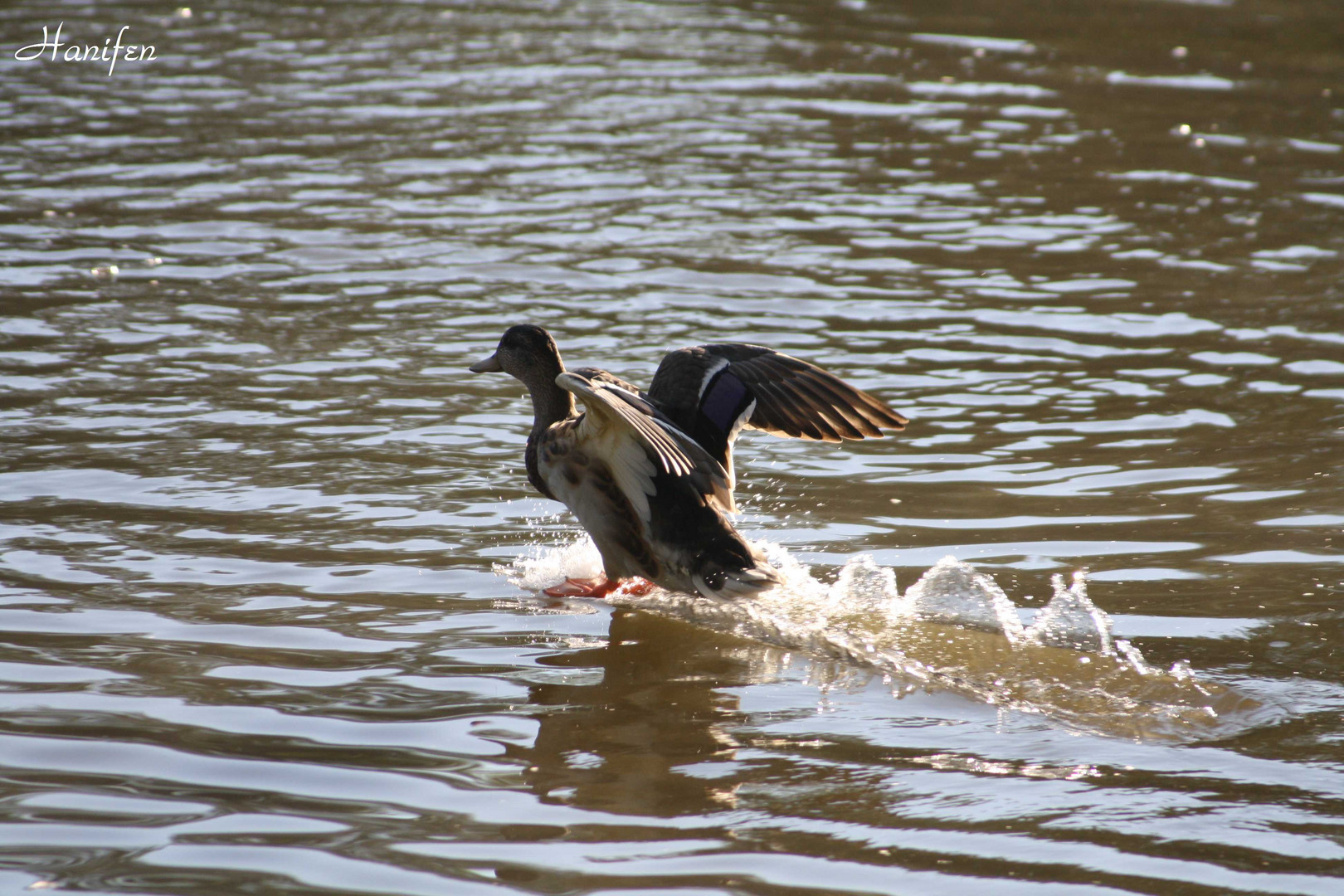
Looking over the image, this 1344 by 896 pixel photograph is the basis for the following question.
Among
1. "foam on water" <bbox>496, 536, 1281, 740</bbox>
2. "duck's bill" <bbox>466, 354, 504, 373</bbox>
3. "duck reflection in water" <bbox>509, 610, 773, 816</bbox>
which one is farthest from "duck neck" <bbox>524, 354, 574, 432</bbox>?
"duck reflection in water" <bbox>509, 610, 773, 816</bbox>

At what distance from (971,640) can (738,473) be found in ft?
7.42

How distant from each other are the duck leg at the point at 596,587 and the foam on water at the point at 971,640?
0.15 feet

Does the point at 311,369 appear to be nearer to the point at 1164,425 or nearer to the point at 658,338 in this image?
the point at 658,338

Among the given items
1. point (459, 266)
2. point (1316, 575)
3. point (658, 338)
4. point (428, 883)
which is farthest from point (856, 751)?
point (459, 266)

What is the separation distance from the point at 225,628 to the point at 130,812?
1557 millimetres

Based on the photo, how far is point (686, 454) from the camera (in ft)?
20.3

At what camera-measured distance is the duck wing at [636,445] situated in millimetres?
5723

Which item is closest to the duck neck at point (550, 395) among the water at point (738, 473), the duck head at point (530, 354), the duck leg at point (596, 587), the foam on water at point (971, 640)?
the duck head at point (530, 354)

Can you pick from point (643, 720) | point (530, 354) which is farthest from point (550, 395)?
point (643, 720)

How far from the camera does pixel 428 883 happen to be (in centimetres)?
395

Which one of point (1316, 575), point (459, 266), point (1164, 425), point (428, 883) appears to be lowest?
point (428, 883)

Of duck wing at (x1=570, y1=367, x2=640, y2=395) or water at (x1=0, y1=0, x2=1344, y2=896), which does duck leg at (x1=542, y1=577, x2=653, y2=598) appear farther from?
duck wing at (x1=570, y1=367, x2=640, y2=395)

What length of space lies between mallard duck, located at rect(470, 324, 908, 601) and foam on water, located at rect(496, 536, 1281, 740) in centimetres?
16

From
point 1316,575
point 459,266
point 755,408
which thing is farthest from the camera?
point 459,266
